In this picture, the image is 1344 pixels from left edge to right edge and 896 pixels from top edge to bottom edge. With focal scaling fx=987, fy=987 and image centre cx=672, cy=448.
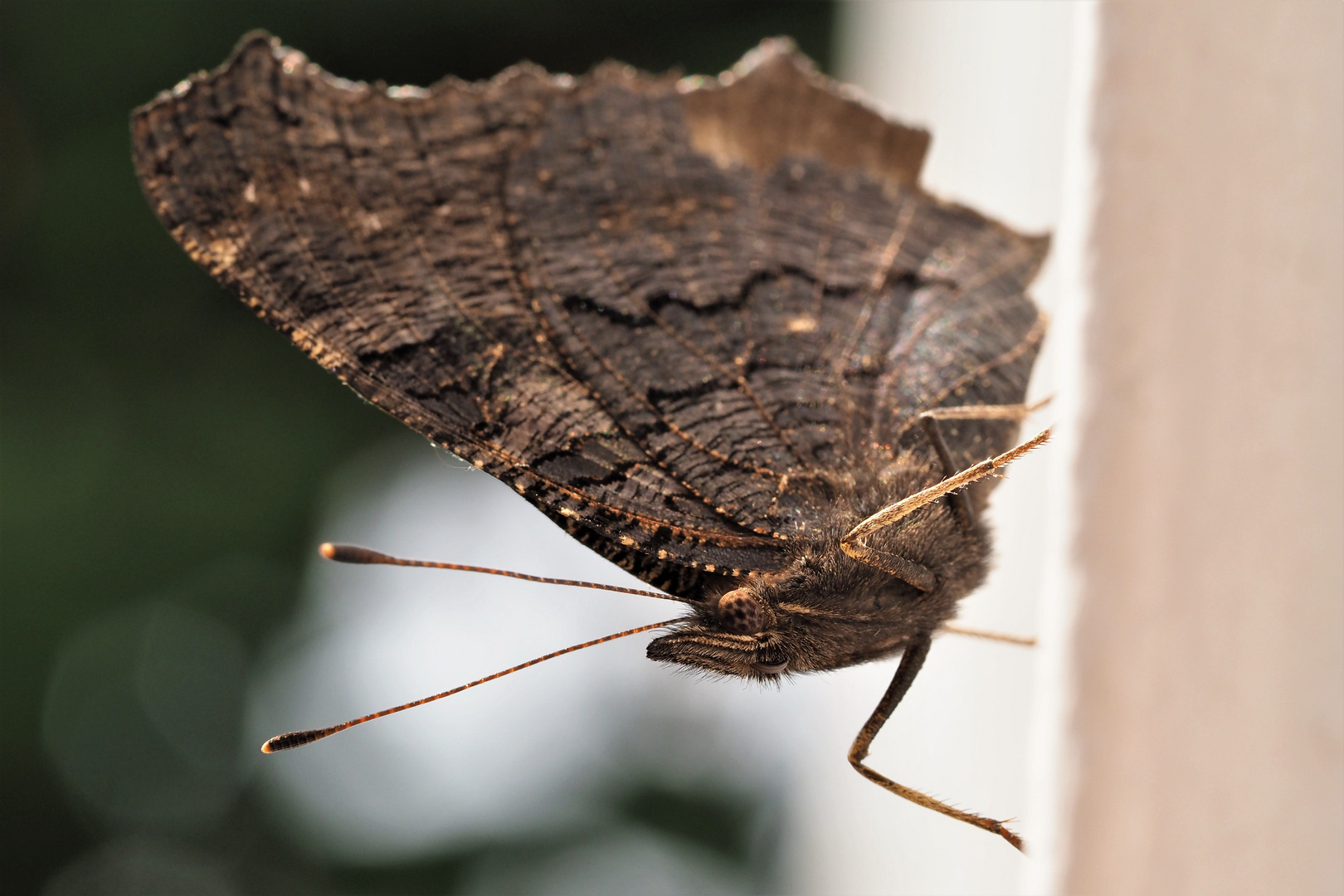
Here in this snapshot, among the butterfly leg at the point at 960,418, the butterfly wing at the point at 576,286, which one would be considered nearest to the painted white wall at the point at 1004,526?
the butterfly leg at the point at 960,418

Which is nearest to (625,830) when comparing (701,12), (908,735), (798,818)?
(798,818)

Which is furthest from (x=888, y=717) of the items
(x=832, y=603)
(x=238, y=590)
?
(x=238, y=590)

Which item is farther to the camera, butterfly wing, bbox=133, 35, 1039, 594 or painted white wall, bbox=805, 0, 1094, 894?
butterfly wing, bbox=133, 35, 1039, 594

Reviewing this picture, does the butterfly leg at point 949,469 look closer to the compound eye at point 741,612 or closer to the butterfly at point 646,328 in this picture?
the butterfly at point 646,328

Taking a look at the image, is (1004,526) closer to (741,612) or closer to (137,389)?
(741,612)

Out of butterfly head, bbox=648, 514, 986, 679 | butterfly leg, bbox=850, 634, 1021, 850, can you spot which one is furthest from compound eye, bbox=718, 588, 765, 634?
butterfly leg, bbox=850, 634, 1021, 850

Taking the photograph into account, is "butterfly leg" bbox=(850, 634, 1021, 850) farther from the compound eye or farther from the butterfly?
the compound eye
